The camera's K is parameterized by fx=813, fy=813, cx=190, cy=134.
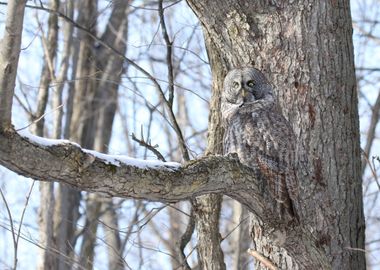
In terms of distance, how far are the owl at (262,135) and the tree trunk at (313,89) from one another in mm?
120

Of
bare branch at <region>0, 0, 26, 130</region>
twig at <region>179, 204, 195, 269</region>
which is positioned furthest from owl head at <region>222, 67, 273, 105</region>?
bare branch at <region>0, 0, 26, 130</region>

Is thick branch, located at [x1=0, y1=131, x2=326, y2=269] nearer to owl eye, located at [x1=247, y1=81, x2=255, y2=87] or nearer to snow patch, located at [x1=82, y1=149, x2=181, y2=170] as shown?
snow patch, located at [x1=82, y1=149, x2=181, y2=170]

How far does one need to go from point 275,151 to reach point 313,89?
65 cm

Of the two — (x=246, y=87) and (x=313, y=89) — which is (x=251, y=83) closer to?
(x=246, y=87)

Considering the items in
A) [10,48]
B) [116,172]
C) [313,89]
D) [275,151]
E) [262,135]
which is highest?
[313,89]

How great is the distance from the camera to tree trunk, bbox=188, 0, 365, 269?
16.4ft

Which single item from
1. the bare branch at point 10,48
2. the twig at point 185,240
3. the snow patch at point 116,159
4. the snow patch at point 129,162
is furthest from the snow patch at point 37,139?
the twig at point 185,240

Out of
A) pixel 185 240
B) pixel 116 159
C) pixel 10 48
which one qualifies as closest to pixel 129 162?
pixel 116 159

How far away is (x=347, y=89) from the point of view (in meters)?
5.17

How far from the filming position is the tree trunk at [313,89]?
4984mm

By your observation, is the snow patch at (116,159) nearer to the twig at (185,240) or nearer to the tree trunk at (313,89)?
the tree trunk at (313,89)

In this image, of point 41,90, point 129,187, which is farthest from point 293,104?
point 41,90

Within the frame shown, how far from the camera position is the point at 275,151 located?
15.1ft

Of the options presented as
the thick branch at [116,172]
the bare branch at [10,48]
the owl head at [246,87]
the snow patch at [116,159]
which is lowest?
the thick branch at [116,172]
